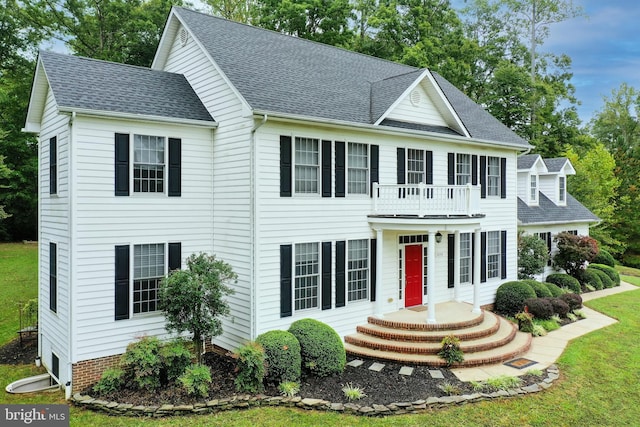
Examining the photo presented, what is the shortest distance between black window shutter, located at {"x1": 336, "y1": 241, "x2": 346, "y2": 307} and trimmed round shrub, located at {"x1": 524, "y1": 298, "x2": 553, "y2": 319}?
756 cm

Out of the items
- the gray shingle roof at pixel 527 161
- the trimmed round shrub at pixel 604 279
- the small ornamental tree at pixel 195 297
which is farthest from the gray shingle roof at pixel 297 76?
the trimmed round shrub at pixel 604 279

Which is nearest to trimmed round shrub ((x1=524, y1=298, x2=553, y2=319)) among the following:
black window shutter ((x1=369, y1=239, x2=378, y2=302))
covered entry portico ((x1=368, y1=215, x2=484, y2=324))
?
covered entry portico ((x1=368, y1=215, x2=484, y2=324))

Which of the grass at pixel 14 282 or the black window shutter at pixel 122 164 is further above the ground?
the black window shutter at pixel 122 164

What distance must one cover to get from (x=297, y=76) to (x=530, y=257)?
13348 millimetres

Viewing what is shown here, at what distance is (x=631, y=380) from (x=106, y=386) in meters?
12.6

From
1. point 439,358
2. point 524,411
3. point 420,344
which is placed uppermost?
point 420,344

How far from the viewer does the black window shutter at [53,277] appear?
37.2 ft

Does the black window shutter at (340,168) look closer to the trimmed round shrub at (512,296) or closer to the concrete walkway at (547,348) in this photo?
the concrete walkway at (547,348)

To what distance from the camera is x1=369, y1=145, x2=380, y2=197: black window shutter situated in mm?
13469

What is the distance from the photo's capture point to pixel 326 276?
12.5 meters

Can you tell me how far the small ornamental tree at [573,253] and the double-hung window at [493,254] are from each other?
21.1 feet

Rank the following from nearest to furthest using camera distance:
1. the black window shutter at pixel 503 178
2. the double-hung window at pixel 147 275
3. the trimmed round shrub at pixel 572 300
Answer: the double-hung window at pixel 147 275 < the trimmed round shrub at pixel 572 300 < the black window shutter at pixel 503 178

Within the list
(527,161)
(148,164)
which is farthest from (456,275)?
(148,164)

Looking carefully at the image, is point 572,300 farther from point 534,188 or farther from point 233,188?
point 233,188
